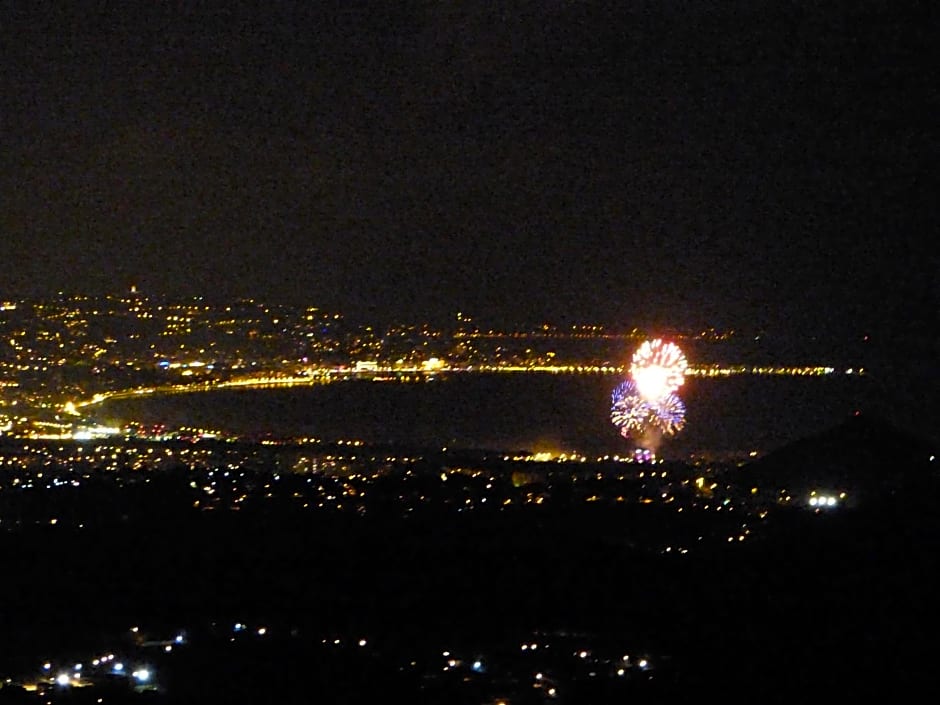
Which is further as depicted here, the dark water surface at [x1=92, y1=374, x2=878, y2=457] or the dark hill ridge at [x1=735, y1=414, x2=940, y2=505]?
the dark water surface at [x1=92, y1=374, x2=878, y2=457]

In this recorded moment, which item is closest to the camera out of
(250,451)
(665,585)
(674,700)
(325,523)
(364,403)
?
(674,700)

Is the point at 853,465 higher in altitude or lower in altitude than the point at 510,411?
lower

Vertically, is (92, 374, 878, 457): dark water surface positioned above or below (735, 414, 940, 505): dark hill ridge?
above

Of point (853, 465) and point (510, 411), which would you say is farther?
point (510, 411)

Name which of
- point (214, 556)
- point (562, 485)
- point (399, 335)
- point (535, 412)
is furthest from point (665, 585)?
point (399, 335)

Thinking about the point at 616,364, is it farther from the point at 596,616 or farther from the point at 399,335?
the point at 596,616
